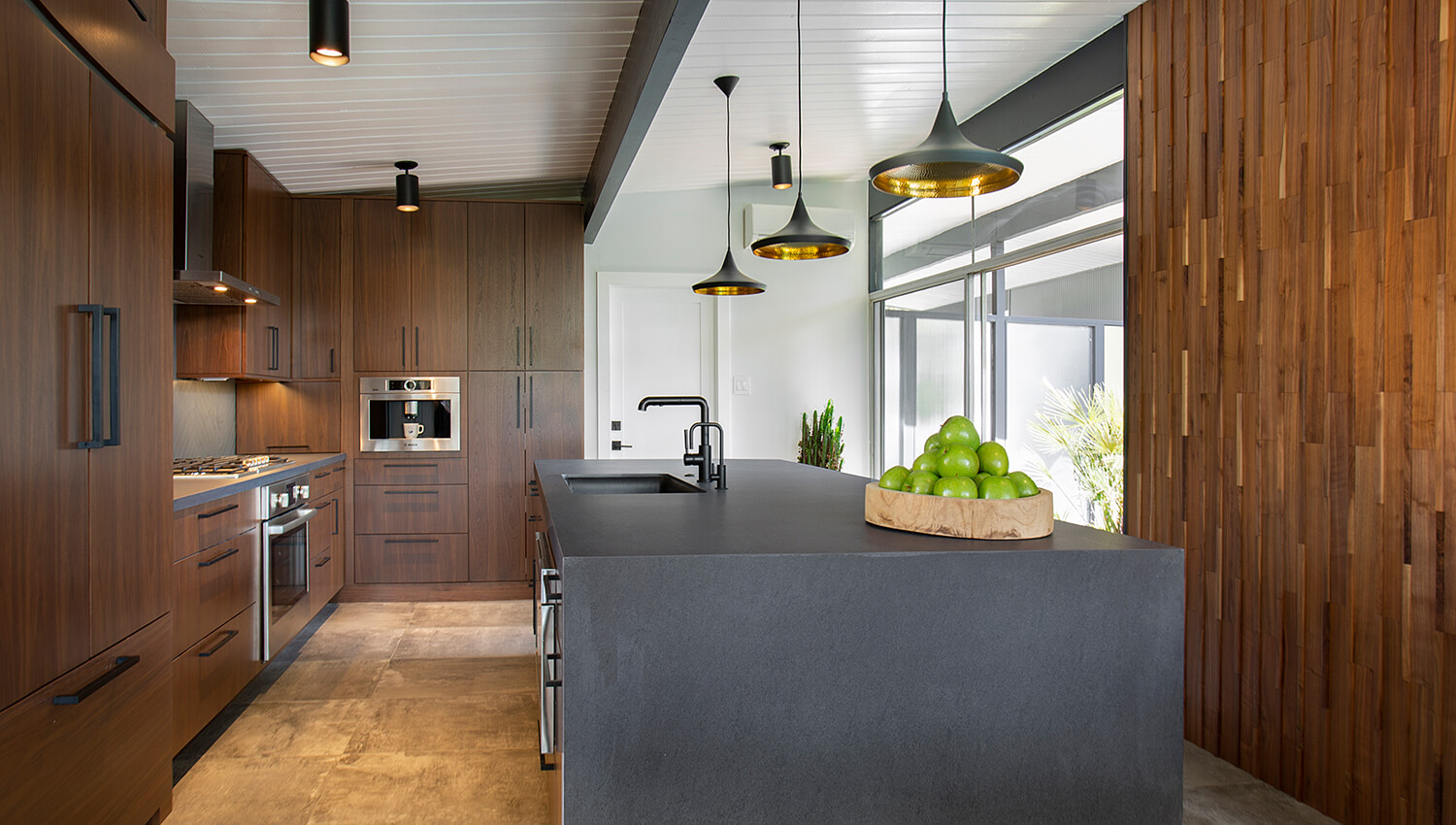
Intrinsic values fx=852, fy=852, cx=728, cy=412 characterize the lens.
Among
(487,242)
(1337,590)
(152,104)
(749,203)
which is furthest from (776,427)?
(152,104)

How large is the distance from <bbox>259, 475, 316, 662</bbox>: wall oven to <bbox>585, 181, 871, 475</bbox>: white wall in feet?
6.93

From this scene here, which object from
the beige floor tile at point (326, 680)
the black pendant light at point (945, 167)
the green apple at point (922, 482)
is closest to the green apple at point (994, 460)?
the green apple at point (922, 482)

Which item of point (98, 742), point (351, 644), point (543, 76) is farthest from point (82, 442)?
point (351, 644)

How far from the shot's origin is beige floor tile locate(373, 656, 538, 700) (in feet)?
11.6

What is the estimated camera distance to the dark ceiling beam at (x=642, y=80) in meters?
2.34

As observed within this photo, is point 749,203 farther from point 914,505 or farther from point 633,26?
point 914,505

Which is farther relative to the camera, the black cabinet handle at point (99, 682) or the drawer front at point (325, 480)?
the drawer front at point (325, 480)

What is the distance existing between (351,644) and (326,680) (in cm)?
58

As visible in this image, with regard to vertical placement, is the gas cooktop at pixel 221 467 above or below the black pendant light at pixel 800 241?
below

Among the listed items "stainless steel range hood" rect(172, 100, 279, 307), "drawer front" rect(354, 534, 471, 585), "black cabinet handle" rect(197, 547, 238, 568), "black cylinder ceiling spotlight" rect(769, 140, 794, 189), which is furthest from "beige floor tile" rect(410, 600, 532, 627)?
"black cylinder ceiling spotlight" rect(769, 140, 794, 189)

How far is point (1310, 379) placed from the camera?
2533mm

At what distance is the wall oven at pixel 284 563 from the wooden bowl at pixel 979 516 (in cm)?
287

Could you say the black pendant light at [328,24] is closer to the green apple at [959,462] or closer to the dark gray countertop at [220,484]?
the dark gray countertop at [220,484]

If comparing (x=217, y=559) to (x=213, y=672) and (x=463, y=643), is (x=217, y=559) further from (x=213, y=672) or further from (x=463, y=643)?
(x=463, y=643)
